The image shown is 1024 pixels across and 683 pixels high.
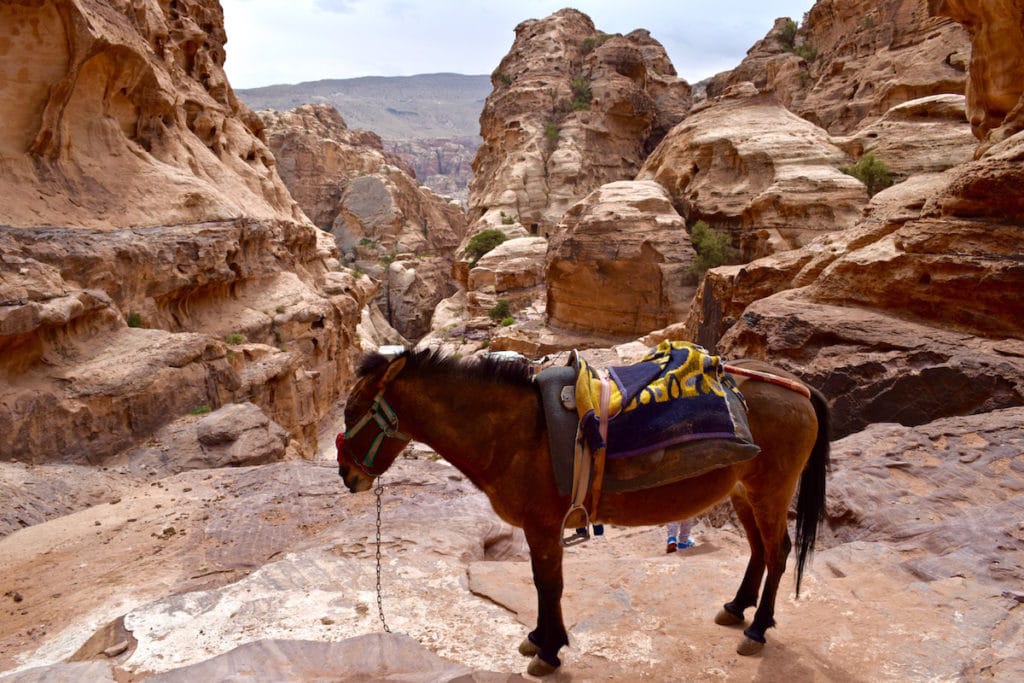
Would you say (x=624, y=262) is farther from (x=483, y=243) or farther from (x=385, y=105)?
(x=385, y=105)

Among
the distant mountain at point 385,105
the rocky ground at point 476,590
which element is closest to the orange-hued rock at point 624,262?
the rocky ground at point 476,590

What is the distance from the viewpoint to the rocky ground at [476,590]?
10.4 ft

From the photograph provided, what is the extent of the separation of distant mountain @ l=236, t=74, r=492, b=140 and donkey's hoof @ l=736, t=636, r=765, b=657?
501ft

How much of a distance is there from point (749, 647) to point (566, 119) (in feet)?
142

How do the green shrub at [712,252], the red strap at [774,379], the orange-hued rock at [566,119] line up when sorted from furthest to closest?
the orange-hued rock at [566,119] < the green shrub at [712,252] < the red strap at [774,379]

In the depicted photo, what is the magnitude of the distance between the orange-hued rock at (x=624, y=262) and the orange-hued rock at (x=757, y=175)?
161cm

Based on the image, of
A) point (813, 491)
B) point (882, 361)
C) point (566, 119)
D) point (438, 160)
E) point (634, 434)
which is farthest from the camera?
point (438, 160)

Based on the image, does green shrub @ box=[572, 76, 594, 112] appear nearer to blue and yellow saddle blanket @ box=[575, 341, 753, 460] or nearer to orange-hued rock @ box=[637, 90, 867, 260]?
orange-hued rock @ box=[637, 90, 867, 260]

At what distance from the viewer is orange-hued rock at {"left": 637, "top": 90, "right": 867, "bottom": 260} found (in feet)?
62.6

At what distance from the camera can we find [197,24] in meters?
24.3

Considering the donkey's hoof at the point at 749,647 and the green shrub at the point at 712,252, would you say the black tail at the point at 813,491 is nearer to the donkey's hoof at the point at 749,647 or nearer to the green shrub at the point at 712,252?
the donkey's hoof at the point at 749,647

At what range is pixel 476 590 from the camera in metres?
4.07

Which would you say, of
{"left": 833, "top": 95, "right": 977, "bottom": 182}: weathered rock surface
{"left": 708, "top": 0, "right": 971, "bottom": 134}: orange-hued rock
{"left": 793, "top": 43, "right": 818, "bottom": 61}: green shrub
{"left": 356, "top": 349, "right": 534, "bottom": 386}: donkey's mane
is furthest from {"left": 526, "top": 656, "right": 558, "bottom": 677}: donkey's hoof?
{"left": 793, "top": 43, "right": 818, "bottom": 61}: green shrub

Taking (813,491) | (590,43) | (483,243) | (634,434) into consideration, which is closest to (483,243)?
(483,243)
